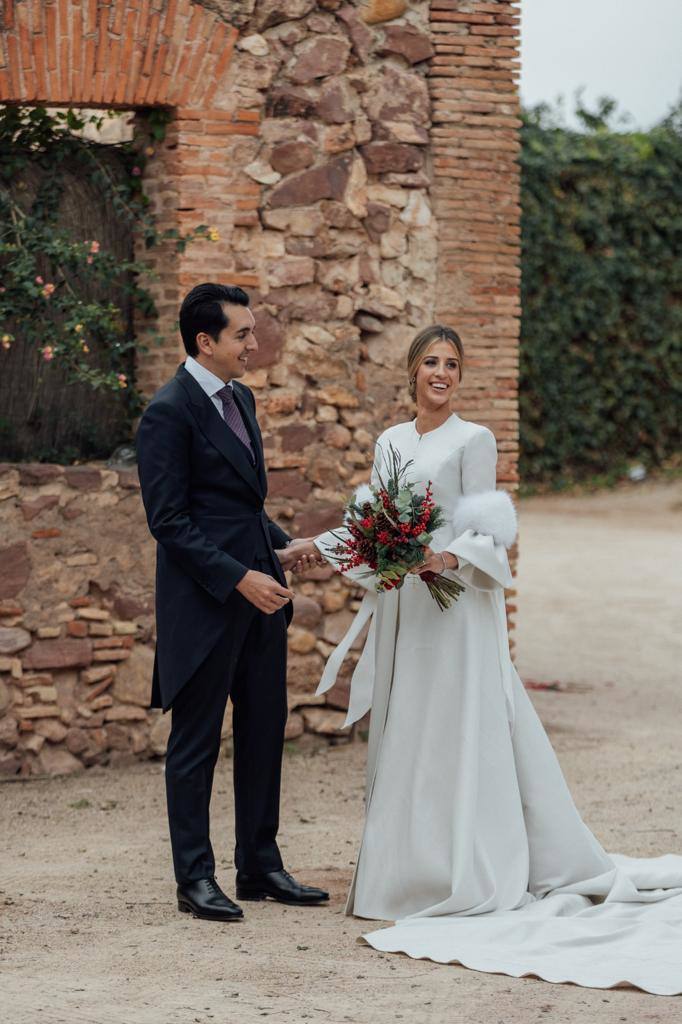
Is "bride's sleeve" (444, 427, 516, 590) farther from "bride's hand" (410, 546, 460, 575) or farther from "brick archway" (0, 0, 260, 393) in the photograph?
"brick archway" (0, 0, 260, 393)

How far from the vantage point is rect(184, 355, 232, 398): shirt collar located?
485 centimetres

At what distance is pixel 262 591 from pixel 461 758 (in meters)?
0.87

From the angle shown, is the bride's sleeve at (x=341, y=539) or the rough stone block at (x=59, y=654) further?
the rough stone block at (x=59, y=654)

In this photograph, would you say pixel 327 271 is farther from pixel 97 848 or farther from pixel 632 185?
pixel 632 185

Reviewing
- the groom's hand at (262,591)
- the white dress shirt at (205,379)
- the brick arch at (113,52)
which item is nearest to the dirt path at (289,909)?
the groom's hand at (262,591)

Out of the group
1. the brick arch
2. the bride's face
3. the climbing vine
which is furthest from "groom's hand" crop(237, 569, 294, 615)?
the brick arch

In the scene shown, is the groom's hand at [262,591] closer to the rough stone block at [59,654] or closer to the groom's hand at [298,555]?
the groom's hand at [298,555]

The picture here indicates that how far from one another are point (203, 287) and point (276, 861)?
6.57 feet

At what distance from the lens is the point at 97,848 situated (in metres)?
5.97

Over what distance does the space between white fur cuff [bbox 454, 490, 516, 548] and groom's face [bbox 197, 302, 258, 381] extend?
2.93 ft

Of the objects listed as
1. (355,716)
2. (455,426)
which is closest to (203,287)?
(455,426)

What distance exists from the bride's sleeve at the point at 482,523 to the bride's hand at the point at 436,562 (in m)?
0.02

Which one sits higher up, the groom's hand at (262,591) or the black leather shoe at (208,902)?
the groom's hand at (262,591)

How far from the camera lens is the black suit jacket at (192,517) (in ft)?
15.3
